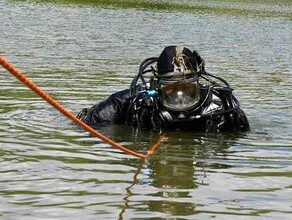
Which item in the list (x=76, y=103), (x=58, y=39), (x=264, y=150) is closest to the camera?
(x=264, y=150)

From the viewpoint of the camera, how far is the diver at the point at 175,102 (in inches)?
315

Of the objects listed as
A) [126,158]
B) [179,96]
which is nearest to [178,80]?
[179,96]

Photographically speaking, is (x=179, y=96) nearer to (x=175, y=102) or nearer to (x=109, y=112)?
(x=175, y=102)

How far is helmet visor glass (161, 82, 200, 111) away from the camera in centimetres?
797

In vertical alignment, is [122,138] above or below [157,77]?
below

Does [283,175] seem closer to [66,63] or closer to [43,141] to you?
[43,141]

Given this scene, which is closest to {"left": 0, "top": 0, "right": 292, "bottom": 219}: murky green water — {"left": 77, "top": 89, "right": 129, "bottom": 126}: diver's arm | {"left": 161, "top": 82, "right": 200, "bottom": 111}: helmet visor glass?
{"left": 77, "top": 89, "right": 129, "bottom": 126}: diver's arm

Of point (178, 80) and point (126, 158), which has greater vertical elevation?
point (178, 80)

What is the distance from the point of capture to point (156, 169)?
671 cm

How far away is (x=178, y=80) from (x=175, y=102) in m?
0.25

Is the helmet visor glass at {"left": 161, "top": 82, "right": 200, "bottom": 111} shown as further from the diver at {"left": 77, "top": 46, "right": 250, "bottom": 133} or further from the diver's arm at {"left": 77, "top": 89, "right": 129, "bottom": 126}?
the diver's arm at {"left": 77, "top": 89, "right": 129, "bottom": 126}

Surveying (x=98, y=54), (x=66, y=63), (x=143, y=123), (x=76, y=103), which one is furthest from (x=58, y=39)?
(x=143, y=123)

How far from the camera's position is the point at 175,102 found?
8.02m

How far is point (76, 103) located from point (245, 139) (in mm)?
3303
